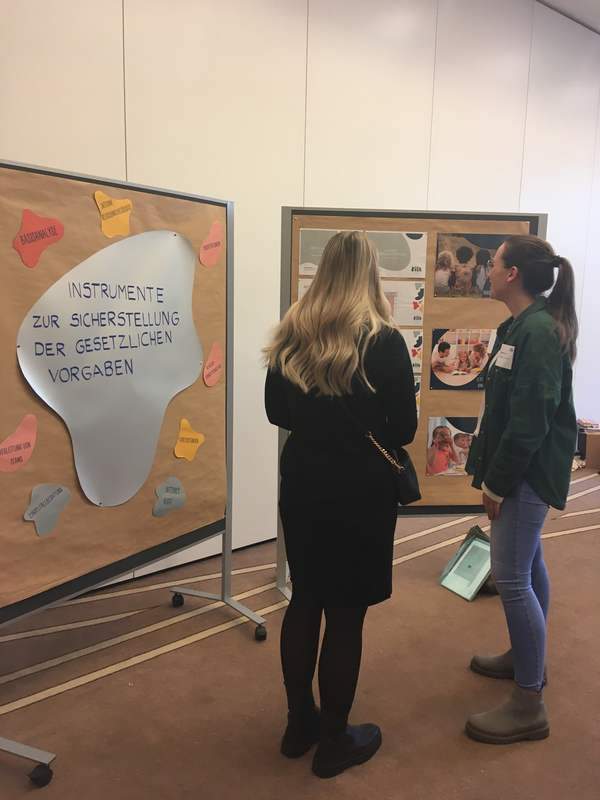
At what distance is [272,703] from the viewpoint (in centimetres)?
199

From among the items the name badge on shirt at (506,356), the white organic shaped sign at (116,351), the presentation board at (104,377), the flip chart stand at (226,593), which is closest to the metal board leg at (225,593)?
the flip chart stand at (226,593)

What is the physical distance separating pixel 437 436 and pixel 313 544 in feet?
4.00

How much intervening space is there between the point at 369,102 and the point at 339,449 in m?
2.66

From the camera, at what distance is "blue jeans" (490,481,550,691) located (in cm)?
173

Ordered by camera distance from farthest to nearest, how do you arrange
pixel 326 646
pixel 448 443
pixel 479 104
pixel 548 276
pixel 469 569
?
pixel 479 104, pixel 469 569, pixel 448 443, pixel 548 276, pixel 326 646

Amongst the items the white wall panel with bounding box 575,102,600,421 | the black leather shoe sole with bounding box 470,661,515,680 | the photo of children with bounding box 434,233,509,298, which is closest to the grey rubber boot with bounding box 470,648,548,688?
the black leather shoe sole with bounding box 470,661,515,680

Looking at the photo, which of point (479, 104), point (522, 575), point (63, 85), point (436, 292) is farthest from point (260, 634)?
point (479, 104)

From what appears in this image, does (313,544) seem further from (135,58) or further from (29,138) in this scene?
(135,58)

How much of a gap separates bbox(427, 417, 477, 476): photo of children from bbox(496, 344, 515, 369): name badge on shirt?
802mm

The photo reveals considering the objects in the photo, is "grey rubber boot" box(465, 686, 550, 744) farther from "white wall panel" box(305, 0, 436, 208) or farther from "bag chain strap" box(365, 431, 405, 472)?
"white wall panel" box(305, 0, 436, 208)

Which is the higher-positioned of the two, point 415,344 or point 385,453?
point 415,344

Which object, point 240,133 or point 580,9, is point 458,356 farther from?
point 580,9

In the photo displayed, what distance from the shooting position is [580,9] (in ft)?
14.0

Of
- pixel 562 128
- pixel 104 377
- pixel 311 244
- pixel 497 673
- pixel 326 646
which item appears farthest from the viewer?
pixel 562 128
